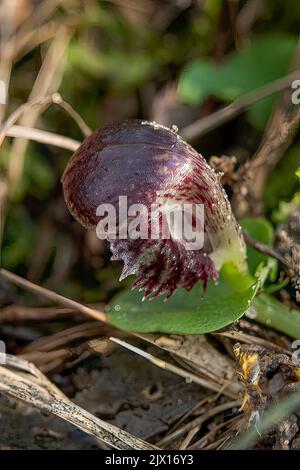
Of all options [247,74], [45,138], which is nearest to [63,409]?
[45,138]

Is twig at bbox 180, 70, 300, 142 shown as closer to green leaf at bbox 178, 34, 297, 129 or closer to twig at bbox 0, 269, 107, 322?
green leaf at bbox 178, 34, 297, 129

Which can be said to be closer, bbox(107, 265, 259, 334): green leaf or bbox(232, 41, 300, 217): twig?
bbox(107, 265, 259, 334): green leaf

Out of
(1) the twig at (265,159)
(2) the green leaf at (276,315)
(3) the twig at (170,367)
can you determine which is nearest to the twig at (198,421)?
(3) the twig at (170,367)

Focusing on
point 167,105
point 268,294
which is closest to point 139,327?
point 268,294

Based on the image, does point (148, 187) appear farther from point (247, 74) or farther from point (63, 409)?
point (247, 74)

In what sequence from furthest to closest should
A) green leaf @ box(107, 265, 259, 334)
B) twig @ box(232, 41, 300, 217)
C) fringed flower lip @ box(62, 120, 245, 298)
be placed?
twig @ box(232, 41, 300, 217) < green leaf @ box(107, 265, 259, 334) < fringed flower lip @ box(62, 120, 245, 298)

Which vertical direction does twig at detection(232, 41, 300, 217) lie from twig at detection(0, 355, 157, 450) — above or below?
above

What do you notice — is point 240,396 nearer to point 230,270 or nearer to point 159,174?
point 230,270

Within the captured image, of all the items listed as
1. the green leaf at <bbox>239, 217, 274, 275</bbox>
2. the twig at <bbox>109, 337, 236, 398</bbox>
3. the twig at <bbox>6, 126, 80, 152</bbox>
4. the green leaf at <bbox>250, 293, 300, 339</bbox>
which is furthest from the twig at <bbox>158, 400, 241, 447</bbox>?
the twig at <bbox>6, 126, 80, 152</bbox>
